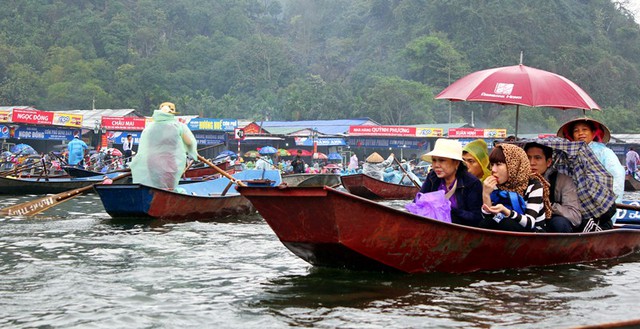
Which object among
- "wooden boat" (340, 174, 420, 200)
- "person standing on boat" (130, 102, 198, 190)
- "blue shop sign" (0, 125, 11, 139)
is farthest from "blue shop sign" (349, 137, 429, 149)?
"person standing on boat" (130, 102, 198, 190)

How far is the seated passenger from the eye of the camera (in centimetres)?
649

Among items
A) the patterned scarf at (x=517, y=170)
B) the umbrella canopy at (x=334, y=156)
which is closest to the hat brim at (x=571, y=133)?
the patterned scarf at (x=517, y=170)

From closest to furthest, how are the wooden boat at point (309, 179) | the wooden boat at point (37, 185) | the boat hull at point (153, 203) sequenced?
the boat hull at point (153, 203)
the wooden boat at point (37, 185)
the wooden boat at point (309, 179)

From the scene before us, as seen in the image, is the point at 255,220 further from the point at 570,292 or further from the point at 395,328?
the point at 395,328

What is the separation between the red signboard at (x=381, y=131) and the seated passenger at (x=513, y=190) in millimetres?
31391

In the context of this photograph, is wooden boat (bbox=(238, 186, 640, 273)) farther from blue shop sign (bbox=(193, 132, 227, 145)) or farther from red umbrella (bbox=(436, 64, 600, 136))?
blue shop sign (bbox=(193, 132, 227, 145))

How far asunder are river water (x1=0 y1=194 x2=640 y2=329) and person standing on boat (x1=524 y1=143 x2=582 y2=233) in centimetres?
46

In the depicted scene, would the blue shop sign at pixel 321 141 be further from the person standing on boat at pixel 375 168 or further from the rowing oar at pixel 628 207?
the rowing oar at pixel 628 207

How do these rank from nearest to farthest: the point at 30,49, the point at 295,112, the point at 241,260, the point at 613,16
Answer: the point at 241,260 < the point at 295,112 < the point at 30,49 < the point at 613,16

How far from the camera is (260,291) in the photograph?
244 inches

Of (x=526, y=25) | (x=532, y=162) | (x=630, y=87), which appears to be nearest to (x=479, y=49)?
(x=526, y=25)

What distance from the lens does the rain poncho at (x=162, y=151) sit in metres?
10.9

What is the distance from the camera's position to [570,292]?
6445 millimetres

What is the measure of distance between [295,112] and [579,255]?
46133 millimetres
